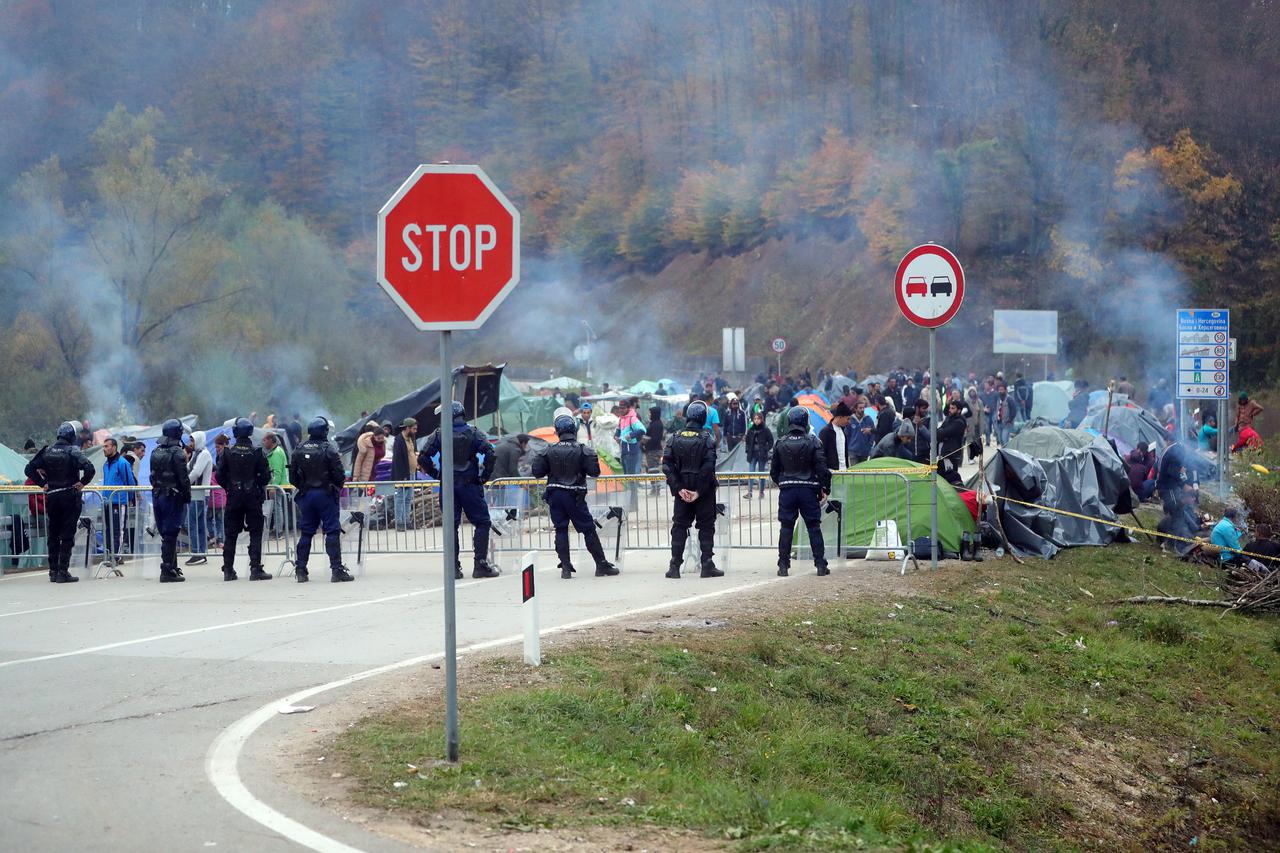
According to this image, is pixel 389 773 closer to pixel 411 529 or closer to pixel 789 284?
pixel 411 529

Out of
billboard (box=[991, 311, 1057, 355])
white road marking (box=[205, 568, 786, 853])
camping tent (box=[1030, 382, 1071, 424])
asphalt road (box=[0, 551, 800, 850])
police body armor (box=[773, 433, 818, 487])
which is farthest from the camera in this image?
billboard (box=[991, 311, 1057, 355])

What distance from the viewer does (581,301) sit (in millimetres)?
82125

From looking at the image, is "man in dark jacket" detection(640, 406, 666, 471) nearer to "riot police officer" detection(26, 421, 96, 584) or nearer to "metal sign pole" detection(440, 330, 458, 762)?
"riot police officer" detection(26, 421, 96, 584)

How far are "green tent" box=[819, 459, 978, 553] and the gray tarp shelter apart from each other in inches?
472

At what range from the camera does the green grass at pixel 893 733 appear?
20.2 feet

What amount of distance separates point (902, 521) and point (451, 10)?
3578 inches

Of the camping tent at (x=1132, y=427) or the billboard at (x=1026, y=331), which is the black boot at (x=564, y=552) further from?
the billboard at (x=1026, y=331)

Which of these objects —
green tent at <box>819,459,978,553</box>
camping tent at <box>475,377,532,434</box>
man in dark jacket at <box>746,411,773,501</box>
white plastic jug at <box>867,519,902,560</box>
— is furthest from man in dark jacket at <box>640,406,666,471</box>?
white plastic jug at <box>867,519,902,560</box>

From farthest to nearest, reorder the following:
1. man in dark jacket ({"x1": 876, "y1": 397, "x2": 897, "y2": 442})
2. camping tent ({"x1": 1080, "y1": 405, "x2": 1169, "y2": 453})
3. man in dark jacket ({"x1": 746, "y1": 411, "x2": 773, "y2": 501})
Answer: man in dark jacket ({"x1": 746, "y1": 411, "x2": 773, "y2": 501}) → camping tent ({"x1": 1080, "y1": 405, "x2": 1169, "y2": 453}) → man in dark jacket ({"x1": 876, "y1": 397, "x2": 897, "y2": 442})

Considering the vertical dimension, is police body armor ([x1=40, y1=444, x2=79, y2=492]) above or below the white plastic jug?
above

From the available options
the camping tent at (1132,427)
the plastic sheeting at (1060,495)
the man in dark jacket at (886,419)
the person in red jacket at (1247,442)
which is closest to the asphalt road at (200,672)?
the plastic sheeting at (1060,495)

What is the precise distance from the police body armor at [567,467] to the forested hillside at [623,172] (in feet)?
110

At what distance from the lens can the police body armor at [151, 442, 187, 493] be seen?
14625 mm

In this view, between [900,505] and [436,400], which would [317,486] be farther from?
[436,400]
